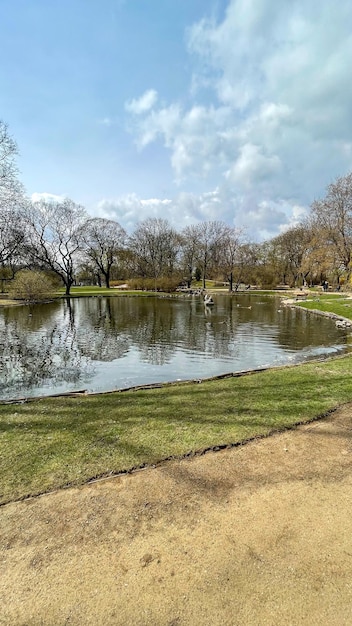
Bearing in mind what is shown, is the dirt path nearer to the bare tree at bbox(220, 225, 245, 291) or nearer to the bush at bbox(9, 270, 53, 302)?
the bush at bbox(9, 270, 53, 302)

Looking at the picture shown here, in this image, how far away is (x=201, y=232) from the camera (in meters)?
63.3

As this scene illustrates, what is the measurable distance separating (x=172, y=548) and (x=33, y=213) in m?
52.5

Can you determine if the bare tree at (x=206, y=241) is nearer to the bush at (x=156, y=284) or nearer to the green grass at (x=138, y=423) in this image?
the bush at (x=156, y=284)

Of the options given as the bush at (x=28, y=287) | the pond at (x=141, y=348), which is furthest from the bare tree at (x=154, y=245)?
the pond at (x=141, y=348)

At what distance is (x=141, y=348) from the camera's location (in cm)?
1321

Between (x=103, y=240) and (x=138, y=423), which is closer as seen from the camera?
(x=138, y=423)

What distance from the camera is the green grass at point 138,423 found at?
3.80m

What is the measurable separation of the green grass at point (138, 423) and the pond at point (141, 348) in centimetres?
214

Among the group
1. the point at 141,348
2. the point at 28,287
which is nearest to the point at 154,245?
the point at 28,287

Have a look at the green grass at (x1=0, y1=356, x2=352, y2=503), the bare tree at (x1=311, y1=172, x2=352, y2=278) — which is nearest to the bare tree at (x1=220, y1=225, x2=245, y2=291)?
the bare tree at (x1=311, y1=172, x2=352, y2=278)

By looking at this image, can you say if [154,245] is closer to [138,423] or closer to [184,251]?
[184,251]

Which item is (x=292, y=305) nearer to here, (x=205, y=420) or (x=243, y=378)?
(x=243, y=378)

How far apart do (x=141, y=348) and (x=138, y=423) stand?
823 cm

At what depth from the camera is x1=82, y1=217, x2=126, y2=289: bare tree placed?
57969 millimetres
